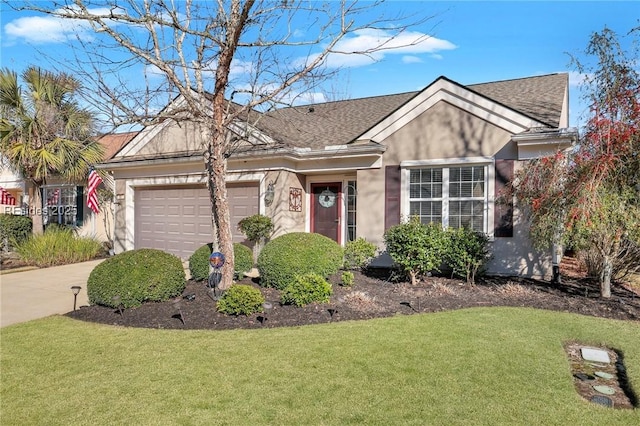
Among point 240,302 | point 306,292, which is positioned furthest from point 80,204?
point 306,292

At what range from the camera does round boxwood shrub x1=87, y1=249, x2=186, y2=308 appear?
6793 millimetres

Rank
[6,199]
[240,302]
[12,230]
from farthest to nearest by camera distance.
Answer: [6,199] < [12,230] < [240,302]

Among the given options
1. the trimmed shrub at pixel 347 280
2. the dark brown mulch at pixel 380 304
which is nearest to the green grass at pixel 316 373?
the dark brown mulch at pixel 380 304

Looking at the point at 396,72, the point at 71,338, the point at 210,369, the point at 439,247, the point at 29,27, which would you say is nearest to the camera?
the point at 210,369

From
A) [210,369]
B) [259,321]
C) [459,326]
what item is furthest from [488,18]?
[210,369]

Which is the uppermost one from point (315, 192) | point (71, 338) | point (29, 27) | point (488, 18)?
point (488, 18)

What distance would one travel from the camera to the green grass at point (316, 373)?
11.3ft

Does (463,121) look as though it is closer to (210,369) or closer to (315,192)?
(315,192)

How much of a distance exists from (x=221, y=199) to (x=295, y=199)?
14.7 feet

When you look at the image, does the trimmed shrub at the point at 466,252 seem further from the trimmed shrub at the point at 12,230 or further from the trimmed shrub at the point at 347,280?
the trimmed shrub at the point at 12,230

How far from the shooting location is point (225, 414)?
136 inches

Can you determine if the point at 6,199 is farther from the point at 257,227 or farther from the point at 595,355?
the point at 595,355

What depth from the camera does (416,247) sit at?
27.3 ft

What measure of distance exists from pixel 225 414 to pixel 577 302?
619cm
